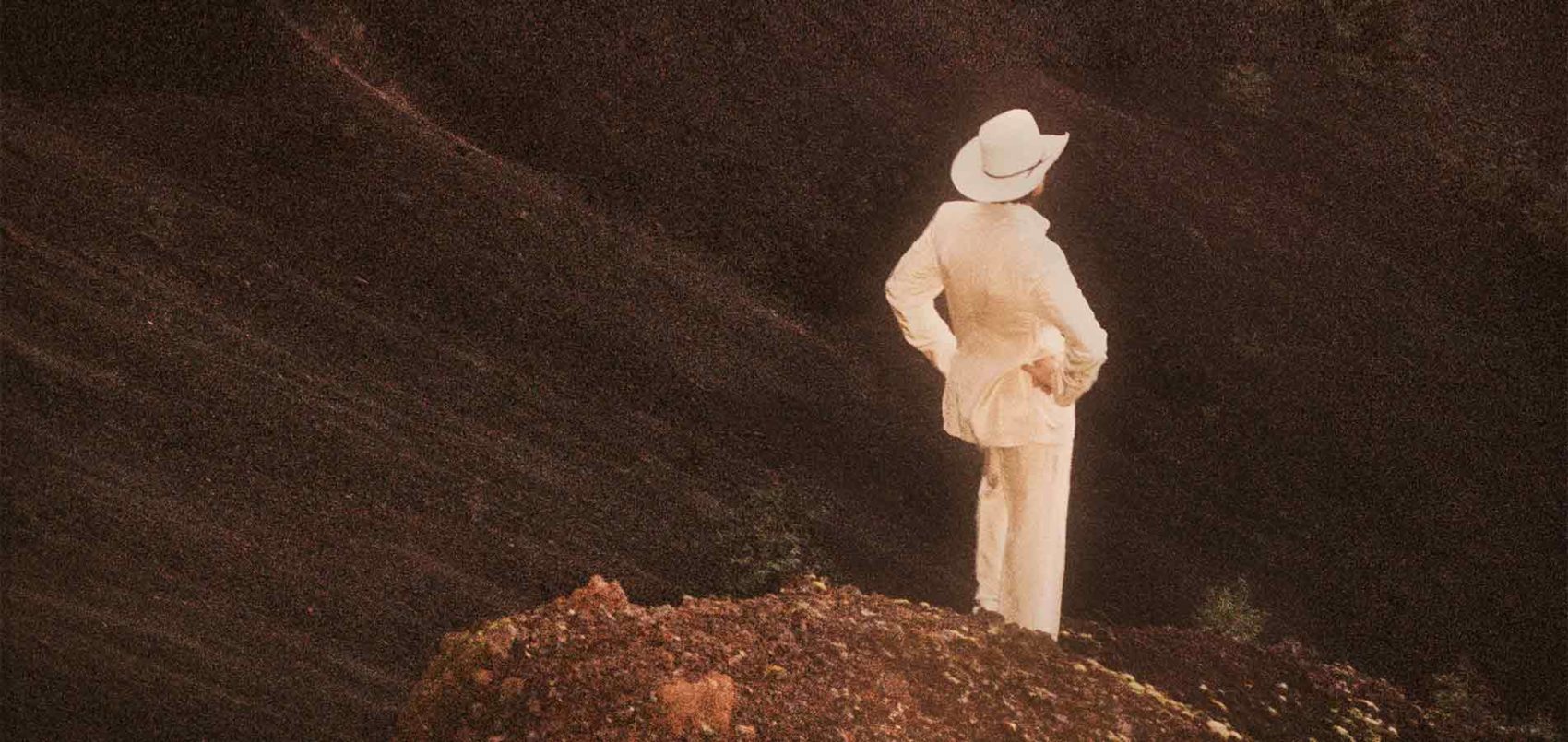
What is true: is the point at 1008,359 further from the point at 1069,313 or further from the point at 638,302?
the point at 638,302

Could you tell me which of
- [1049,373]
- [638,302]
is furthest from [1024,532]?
[638,302]

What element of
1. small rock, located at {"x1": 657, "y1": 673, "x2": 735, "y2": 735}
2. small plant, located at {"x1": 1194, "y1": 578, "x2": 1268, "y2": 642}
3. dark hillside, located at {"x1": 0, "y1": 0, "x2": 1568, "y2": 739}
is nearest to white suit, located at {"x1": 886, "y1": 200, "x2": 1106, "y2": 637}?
dark hillside, located at {"x1": 0, "y1": 0, "x2": 1568, "y2": 739}

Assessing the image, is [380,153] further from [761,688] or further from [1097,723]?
[1097,723]

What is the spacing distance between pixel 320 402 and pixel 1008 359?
1761 millimetres

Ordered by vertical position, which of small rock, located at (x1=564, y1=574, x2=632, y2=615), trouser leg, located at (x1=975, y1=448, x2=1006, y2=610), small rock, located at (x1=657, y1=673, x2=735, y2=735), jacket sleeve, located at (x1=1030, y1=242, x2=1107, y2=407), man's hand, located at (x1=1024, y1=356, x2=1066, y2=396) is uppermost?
jacket sleeve, located at (x1=1030, y1=242, x2=1107, y2=407)

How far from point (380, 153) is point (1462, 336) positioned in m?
2.95

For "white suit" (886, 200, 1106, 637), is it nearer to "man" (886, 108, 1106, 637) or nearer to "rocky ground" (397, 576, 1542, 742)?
"man" (886, 108, 1106, 637)

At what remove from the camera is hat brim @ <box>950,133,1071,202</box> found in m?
2.94

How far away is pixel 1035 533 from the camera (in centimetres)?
329

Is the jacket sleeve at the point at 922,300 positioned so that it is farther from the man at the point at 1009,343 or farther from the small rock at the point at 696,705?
the small rock at the point at 696,705

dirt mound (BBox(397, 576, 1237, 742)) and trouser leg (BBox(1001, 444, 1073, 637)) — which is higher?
trouser leg (BBox(1001, 444, 1073, 637))

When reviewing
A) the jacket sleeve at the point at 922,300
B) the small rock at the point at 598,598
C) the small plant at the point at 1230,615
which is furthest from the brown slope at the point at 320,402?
the small plant at the point at 1230,615

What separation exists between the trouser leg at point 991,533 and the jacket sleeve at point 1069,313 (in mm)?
405

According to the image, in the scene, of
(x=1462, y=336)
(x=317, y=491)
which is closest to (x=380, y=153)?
(x=317, y=491)
